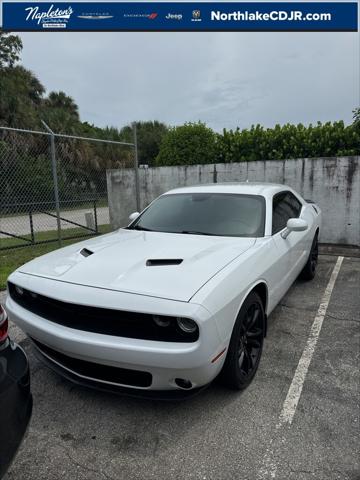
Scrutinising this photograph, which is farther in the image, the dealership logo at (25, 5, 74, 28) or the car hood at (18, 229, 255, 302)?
the dealership logo at (25, 5, 74, 28)

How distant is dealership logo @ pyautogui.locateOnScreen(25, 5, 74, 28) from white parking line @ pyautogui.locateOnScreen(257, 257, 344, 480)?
844cm

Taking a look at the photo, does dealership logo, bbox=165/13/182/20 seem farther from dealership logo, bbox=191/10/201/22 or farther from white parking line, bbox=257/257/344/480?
white parking line, bbox=257/257/344/480

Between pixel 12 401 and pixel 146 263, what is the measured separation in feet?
3.88

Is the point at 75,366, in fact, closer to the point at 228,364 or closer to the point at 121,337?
the point at 121,337

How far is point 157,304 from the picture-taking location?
1969 mm

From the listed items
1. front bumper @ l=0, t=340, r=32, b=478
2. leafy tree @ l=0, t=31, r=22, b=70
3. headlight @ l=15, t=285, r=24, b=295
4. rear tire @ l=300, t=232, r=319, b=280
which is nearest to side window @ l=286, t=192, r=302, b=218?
rear tire @ l=300, t=232, r=319, b=280

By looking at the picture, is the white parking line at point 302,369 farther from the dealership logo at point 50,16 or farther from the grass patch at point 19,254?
the dealership logo at point 50,16

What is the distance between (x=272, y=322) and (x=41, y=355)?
7.67ft

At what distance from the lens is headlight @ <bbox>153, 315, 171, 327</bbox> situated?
2016mm

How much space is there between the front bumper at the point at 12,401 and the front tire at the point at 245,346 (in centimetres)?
124

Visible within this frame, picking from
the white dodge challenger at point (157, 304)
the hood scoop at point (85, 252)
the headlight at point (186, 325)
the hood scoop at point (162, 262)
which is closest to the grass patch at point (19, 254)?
the hood scoop at point (85, 252)

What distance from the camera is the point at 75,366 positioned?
2.31 metres

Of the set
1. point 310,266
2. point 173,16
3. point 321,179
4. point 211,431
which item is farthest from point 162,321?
point 173,16

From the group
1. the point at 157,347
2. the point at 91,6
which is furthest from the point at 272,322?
the point at 91,6
